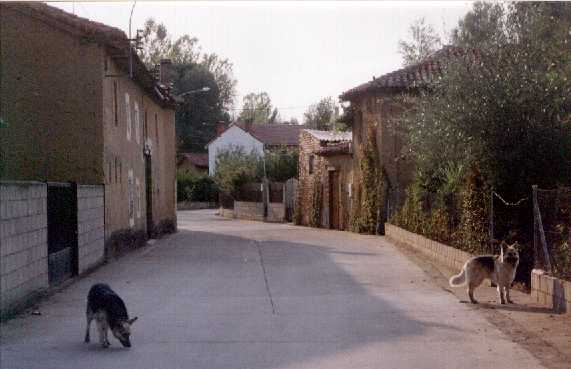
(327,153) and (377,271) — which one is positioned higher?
(327,153)

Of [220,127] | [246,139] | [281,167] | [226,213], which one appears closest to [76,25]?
[281,167]

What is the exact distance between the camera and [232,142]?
83812mm

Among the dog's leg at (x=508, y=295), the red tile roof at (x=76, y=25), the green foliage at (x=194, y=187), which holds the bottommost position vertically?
the dog's leg at (x=508, y=295)

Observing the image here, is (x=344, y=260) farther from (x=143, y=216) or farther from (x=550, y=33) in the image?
(x=143, y=216)

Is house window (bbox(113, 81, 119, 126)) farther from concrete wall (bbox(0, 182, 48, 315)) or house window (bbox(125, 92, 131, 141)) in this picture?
concrete wall (bbox(0, 182, 48, 315))

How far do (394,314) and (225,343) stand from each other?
317cm

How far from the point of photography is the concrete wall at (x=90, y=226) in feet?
55.9

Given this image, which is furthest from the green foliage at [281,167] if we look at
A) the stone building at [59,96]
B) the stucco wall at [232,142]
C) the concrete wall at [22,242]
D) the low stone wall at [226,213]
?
the concrete wall at [22,242]

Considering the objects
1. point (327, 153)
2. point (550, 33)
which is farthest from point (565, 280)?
point (327, 153)

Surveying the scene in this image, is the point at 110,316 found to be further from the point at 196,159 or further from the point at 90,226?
the point at 196,159

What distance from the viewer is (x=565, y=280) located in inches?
462

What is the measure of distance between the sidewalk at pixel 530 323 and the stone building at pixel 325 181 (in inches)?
858

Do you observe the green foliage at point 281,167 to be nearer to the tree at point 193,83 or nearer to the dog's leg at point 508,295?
the tree at point 193,83

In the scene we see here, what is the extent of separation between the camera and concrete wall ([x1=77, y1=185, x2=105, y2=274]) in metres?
17.0
